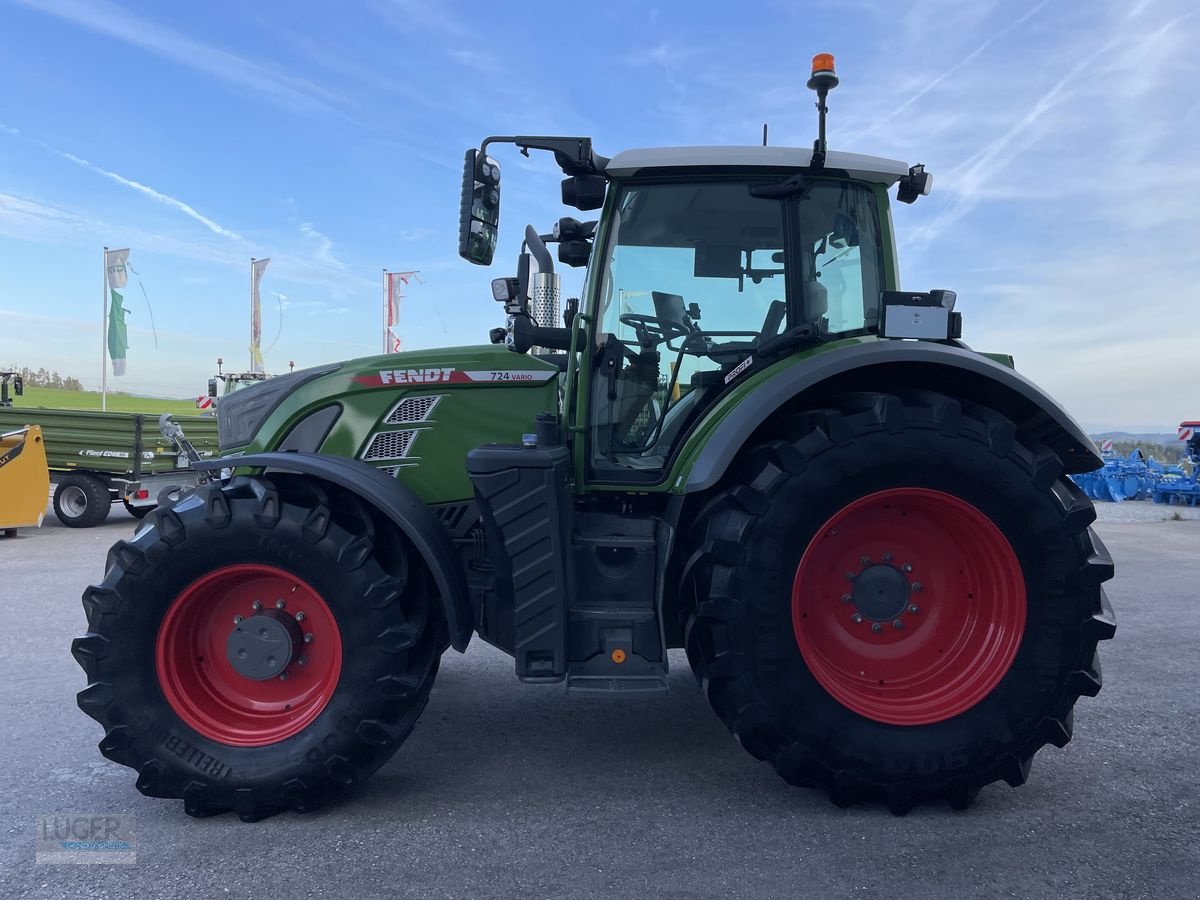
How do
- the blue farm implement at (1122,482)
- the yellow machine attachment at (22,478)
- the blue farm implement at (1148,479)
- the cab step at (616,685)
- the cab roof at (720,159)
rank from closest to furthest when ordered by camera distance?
the cab step at (616,685), the cab roof at (720,159), the yellow machine attachment at (22,478), the blue farm implement at (1148,479), the blue farm implement at (1122,482)

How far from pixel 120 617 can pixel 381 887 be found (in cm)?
128

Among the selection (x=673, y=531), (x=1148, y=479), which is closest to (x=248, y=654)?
(x=673, y=531)

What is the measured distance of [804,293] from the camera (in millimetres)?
3184

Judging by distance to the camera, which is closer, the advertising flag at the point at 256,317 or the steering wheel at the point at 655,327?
the steering wheel at the point at 655,327

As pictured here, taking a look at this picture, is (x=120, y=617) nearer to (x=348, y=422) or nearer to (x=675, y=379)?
(x=348, y=422)

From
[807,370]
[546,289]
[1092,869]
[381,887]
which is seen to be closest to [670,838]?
[381,887]

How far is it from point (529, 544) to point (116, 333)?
20.3 metres

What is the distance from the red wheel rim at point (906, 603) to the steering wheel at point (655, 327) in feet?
3.14

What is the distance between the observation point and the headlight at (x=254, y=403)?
350 cm

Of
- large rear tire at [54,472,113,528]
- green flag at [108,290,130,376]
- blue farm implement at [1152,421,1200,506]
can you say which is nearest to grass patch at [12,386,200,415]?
green flag at [108,290,130,376]

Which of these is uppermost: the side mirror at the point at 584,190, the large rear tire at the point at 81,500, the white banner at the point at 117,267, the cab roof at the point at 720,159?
the white banner at the point at 117,267

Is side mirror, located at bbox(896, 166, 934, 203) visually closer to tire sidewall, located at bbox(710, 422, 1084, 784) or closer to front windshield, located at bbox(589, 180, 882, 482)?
front windshield, located at bbox(589, 180, 882, 482)

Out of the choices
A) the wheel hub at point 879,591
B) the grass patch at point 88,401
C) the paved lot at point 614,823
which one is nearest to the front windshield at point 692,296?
the wheel hub at point 879,591

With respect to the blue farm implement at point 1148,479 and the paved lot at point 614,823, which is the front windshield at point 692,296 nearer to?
the paved lot at point 614,823
